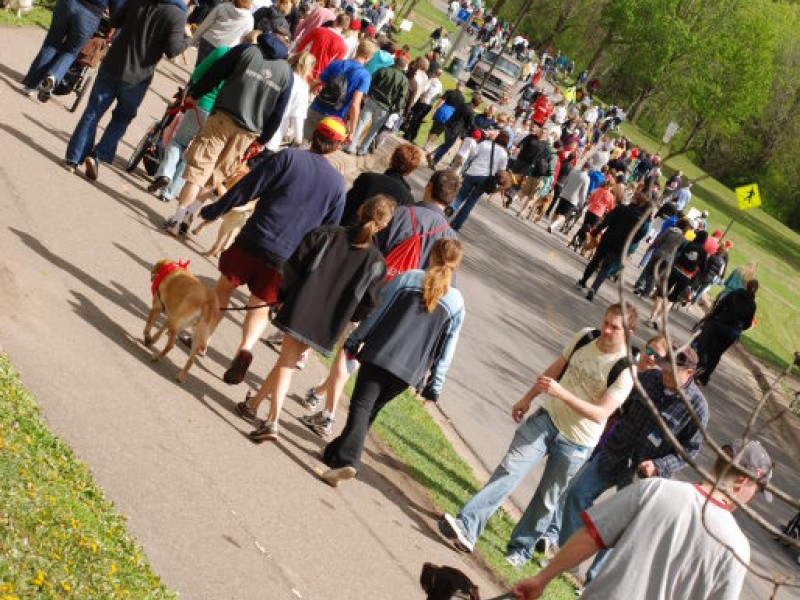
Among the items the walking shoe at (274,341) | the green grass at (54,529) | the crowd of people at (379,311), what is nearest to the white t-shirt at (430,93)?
the crowd of people at (379,311)

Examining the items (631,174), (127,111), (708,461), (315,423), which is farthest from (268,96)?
(631,174)

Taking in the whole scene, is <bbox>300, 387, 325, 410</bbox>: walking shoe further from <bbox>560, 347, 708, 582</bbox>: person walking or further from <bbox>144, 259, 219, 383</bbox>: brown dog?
<bbox>560, 347, 708, 582</bbox>: person walking

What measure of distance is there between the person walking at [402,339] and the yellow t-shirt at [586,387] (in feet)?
3.07

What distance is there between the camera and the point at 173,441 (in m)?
7.84

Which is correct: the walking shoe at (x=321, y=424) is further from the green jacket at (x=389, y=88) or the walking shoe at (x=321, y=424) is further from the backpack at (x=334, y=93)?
the green jacket at (x=389, y=88)

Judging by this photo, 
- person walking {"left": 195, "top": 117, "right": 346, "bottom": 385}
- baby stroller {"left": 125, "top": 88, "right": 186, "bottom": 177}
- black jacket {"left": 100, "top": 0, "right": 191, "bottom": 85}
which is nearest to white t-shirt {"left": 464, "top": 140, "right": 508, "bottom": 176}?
baby stroller {"left": 125, "top": 88, "right": 186, "bottom": 177}

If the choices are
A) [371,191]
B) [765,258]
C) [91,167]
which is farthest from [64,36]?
[765,258]

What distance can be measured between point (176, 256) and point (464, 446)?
3236 millimetres

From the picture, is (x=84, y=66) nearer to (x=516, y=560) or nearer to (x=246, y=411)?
(x=246, y=411)

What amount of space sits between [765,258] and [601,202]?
32.6 m

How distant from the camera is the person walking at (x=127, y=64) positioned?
39.5 ft

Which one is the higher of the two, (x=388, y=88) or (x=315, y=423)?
(x=388, y=88)

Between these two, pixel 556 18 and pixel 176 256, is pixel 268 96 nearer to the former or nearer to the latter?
pixel 176 256

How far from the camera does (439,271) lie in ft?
28.1
